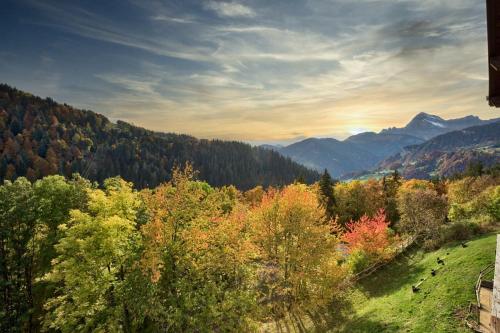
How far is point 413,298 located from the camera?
29.6 metres

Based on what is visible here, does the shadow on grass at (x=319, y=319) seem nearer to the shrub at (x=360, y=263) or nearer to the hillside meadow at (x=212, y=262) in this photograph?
the hillside meadow at (x=212, y=262)

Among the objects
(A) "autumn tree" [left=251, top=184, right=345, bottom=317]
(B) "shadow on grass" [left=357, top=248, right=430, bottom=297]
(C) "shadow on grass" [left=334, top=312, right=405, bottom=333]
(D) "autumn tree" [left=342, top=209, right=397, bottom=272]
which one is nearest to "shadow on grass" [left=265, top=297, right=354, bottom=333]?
(A) "autumn tree" [left=251, top=184, right=345, bottom=317]

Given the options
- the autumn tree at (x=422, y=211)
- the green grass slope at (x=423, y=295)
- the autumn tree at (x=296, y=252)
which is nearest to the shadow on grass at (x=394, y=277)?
the green grass slope at (x=423, y=295)

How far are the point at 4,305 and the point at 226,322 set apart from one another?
34.4 meters

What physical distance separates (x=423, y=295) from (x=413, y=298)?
95 cm

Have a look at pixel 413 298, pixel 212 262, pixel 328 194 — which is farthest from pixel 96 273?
pixel 328 194

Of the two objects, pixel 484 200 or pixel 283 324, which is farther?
pixel 484 200

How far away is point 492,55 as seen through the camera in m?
8.47

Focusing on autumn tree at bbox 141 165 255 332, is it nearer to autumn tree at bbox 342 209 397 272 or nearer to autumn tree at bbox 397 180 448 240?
autumn tree at bbox 342 209 397 272

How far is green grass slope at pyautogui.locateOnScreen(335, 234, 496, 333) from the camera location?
76.8ft

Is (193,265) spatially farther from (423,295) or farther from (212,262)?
(423,295)

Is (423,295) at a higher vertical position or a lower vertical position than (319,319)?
higher

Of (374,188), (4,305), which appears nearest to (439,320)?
(4,305)

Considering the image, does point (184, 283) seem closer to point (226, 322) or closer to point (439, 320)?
point (226, 322)
